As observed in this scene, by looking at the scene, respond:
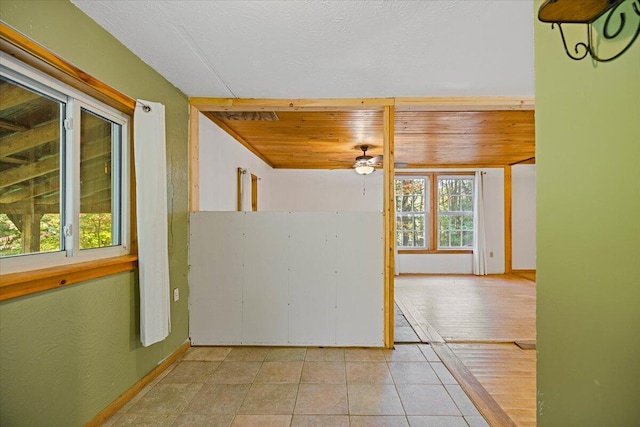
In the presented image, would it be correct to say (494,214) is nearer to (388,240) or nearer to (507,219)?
(507,219)

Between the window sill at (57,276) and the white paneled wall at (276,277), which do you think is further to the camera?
the white paneled wall at (276,277)

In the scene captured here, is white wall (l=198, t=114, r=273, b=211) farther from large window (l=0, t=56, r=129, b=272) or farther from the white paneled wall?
large window (l=0, t=56, r=129, b=272)

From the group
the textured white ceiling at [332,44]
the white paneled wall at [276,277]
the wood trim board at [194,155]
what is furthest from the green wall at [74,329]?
the white paneled wall at [276,277]

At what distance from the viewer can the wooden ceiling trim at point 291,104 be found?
9.41 feet

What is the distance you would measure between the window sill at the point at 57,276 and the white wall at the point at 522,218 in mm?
7054

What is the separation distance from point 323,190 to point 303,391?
5.03 meters

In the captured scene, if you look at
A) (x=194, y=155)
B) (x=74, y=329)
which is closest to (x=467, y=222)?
(x=194, y=155)

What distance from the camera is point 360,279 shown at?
9.53ft

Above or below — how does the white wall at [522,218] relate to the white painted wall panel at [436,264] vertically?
above

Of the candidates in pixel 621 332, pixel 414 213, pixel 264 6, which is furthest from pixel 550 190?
pixel 414 213

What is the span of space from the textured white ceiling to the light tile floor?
7.56 feet

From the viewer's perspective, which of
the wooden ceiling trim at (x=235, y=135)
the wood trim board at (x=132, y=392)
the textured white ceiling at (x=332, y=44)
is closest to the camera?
the textured white ceiling at (x=332, y=44)

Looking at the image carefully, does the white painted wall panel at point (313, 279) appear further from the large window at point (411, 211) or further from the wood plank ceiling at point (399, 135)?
the large window at point (411, 211)

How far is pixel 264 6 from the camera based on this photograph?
62.6 inches
